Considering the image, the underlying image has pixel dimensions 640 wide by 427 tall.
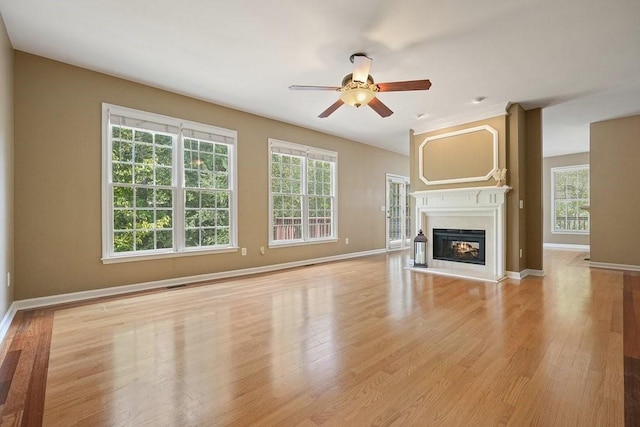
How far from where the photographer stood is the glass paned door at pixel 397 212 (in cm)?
816

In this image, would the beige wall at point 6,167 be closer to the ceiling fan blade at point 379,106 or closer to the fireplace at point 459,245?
the ceiling fan blade at point 379,106

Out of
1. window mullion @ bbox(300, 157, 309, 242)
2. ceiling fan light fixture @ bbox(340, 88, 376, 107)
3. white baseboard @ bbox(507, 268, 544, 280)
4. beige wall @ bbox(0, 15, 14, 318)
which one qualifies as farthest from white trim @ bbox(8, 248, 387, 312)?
white baseboard @ bbox(507, 268, 544, 280)

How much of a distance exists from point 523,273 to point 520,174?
1600 millimetres

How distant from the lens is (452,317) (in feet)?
9.68

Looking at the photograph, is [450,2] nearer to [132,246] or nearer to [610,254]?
[132,246]

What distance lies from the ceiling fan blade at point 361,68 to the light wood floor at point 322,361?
2.43 metres

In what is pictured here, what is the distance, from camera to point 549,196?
8.94 metres

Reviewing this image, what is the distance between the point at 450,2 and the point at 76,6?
3.12 metres

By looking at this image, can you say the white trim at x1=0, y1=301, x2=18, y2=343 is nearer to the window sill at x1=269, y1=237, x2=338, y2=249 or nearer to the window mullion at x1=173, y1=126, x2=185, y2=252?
the window mullion at x1=173, y1=126, x2=185, y2=252

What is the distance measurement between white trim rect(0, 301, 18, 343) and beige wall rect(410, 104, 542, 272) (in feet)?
19.6

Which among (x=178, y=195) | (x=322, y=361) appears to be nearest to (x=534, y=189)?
(x=322, y=361)

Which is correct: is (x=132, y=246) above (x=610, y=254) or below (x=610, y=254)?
above

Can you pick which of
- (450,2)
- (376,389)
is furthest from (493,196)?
(376,389)

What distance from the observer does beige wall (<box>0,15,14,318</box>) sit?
8.75 ft
